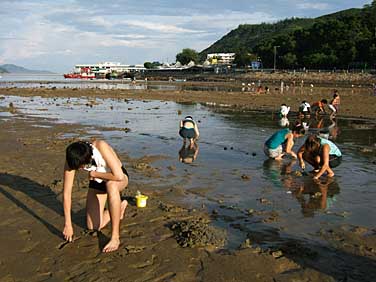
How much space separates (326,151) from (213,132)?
7518 millimetres

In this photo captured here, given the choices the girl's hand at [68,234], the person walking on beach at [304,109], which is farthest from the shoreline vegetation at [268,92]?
the girl's hand at [68,234]

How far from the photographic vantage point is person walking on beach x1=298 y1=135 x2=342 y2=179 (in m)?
8.52

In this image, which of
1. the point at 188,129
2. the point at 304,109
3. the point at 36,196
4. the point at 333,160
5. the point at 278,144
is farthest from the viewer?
the point at 304,109

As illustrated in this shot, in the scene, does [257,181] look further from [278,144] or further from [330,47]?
[330,47]

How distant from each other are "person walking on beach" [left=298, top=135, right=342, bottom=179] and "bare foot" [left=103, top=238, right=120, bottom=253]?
16.2 ft

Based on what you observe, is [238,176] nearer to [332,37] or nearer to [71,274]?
[71,274]

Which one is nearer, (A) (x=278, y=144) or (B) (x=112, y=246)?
(B) (x=112, y=246)

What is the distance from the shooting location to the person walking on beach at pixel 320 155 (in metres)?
8.52

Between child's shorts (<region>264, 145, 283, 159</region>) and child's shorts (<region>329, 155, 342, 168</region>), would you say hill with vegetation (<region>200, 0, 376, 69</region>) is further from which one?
child's shorts (<region>329, 155, 342, 168</region>)

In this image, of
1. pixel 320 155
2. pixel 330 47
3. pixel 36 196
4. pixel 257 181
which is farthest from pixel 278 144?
pixel 330 47

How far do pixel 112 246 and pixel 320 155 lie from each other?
5274 millimetres

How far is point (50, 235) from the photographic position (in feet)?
18.0

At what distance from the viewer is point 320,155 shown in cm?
868

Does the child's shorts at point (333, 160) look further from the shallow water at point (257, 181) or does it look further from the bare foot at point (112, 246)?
the bare foot at point (112, 246)
